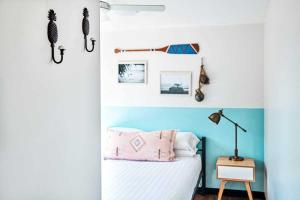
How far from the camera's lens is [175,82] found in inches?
171

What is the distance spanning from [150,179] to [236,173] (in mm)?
1161

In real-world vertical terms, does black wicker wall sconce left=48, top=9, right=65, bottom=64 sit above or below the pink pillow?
above

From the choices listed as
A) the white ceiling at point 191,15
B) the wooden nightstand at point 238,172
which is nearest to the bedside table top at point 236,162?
the wooden nightstand at point 238,172

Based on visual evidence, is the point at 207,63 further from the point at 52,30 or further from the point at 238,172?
the point at 52,30

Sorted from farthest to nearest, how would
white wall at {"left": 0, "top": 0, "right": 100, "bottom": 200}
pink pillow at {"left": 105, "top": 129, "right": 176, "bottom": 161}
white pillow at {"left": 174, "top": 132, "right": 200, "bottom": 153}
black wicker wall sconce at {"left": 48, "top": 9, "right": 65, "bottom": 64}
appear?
1. white pillow at {"left": 174, "top": 132, "right": 200, "bottom": 153}
2. pink pillow at {"left": 105, "top": 129, "right": 176, "bottom": 161}
3. black wicker wall sconce at {"left": 48, "top": 9, "right": 65, "bottom": 64}
4. white wall at {"left": 0, "top": 0, "right": 100, "bottom": 200}

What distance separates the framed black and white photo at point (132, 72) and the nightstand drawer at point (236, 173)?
5.12 feet

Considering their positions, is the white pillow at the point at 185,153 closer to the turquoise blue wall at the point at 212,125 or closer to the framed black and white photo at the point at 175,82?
the turquoise blue wall at the point at 212,125

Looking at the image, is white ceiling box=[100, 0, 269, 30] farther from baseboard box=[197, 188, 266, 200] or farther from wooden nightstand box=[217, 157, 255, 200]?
baseboard box=[197, 188, 266, 200]

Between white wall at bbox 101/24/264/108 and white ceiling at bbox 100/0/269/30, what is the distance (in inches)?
4.9

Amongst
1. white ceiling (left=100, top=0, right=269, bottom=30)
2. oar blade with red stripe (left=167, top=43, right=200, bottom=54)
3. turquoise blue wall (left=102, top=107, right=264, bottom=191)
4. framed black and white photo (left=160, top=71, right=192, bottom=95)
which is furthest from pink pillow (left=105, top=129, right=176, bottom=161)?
white ceiling (left=100, top=0, right=269, bottom=30)

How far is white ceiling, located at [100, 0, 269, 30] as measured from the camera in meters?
3.16

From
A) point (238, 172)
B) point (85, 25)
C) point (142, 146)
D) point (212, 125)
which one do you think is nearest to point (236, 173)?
point (238, 172)

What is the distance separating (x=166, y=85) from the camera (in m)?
4.38

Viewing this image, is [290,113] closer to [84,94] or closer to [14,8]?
[84,94]
